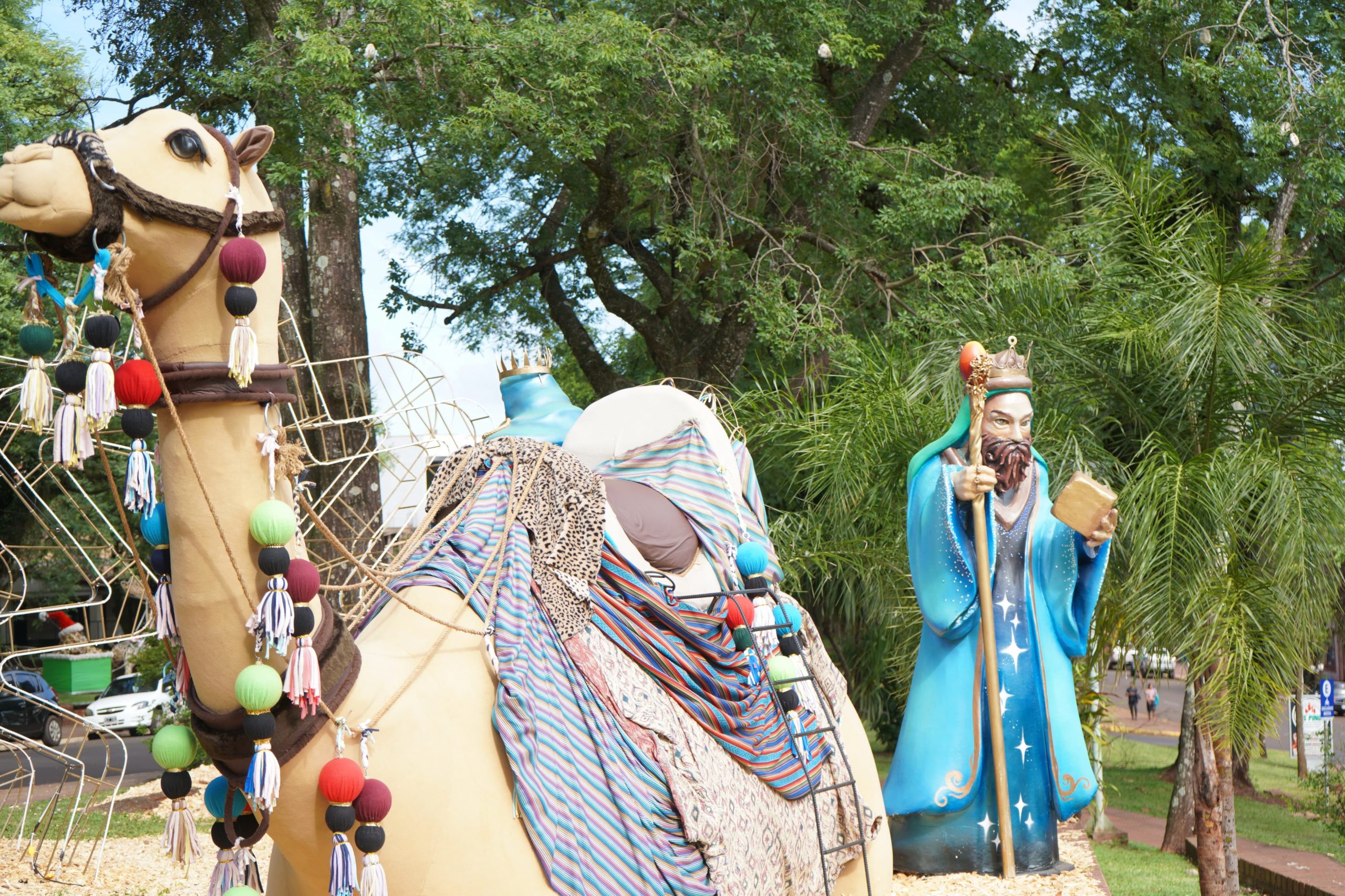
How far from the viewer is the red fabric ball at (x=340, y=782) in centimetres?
245

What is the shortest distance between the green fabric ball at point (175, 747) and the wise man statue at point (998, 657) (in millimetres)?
4046

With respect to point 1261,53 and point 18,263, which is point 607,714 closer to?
point 1261,53

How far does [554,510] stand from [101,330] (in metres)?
1.38

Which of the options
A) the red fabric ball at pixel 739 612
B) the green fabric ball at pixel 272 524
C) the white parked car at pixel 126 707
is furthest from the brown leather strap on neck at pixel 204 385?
the white parked car at pixel 126 707

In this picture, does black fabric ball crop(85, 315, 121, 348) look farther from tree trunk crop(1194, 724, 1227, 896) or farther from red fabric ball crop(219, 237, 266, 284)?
tree trunk crop(1194, 724, 1227, 896)

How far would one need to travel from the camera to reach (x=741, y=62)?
35.2 feet

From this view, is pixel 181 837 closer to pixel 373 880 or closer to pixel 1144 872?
pixel 373 880

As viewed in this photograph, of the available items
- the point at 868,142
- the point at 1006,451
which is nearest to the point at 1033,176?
the point at 868,142

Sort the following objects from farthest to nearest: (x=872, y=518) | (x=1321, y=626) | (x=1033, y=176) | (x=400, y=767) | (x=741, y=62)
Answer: (x=1033, y=176)
(x=741, y=62)
(x=872, y=518)
(x=1321, y=626)
(x=400, y=767)

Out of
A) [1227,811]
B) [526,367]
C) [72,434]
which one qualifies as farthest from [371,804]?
[1227,811]

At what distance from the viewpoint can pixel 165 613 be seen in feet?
7.83

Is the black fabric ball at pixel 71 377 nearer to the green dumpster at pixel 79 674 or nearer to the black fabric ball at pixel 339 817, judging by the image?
the black fabric ball at pixel 339 817

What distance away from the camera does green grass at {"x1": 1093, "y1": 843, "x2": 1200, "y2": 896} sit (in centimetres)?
766

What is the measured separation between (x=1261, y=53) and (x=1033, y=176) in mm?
4064
